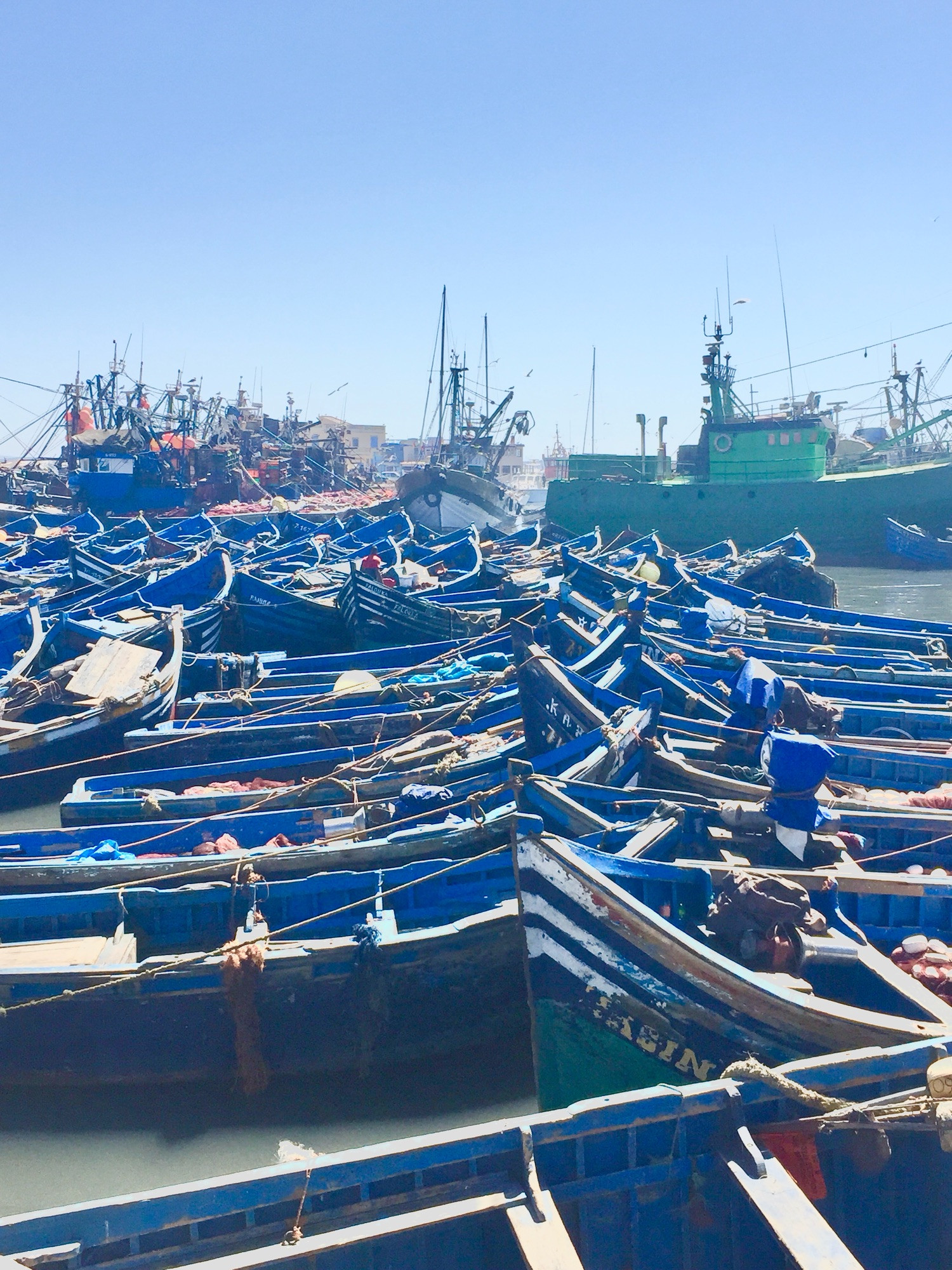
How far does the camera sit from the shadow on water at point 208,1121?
7324 millimetres

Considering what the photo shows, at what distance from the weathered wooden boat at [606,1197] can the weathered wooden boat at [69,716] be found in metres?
9.44

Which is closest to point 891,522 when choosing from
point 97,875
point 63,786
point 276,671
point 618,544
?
point 618,544

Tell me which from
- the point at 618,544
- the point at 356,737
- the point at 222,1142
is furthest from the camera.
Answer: the point at 618,544

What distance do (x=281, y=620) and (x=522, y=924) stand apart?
14.9 meters

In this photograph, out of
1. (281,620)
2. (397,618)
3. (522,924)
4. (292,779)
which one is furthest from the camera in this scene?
(281,620)

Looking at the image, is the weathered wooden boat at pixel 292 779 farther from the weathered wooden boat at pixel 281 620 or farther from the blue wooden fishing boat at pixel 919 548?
the blue wooden fishing boat at pixel 919 548

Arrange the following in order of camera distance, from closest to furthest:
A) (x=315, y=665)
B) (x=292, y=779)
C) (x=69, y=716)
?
1. (x=292, y=779)
2. (x=69, y=716)
3. (x=315, y=665)

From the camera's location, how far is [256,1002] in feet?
25.8

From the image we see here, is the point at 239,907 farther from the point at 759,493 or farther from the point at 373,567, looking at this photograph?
the point at 759,493

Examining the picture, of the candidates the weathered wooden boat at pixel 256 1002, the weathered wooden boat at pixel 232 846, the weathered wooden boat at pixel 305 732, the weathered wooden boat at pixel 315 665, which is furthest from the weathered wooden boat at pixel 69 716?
the weathered wooden boat at pixel 256 1002

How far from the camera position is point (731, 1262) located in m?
4.90

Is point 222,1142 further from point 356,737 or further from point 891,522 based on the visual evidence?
point 891,522

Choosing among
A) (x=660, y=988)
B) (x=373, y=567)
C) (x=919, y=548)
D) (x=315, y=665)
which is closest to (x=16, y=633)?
(x=315, y=665)

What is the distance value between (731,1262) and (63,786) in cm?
1229
